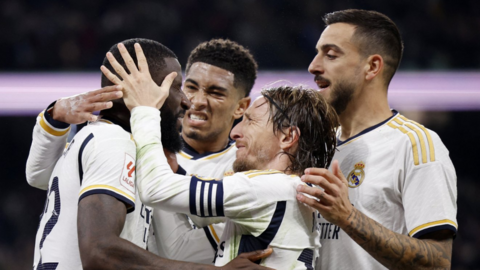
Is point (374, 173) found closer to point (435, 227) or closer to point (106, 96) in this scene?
point (435, 227)

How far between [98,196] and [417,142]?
6.04 ft

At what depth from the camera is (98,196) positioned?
Result: 2322 mm

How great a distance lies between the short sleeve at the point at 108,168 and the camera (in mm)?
2348

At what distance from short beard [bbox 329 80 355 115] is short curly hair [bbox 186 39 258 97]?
1.13 metres

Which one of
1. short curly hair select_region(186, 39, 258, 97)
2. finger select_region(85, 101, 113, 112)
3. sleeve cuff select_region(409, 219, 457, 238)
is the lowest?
sleeve cuff select_region(409, 219, 457, 238)

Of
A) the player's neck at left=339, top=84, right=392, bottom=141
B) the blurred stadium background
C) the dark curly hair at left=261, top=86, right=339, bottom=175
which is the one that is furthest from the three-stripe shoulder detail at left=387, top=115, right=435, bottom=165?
the blurred stadium background

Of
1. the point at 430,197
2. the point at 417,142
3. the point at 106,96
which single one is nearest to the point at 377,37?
the point at 417,142

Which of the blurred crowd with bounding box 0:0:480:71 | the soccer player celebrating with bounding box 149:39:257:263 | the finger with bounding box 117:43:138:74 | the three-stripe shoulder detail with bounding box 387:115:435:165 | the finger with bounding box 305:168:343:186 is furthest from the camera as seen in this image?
the blurred crowd with bounding box 0:0:480:71

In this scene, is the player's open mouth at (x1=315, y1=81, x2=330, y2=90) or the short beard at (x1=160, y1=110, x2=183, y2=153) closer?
the short beard at (x1=160, y1=110, x2=183, y2=153)

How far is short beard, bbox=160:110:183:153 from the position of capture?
9.70ft

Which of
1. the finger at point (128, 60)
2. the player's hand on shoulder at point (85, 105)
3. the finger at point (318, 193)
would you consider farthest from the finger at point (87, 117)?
the finger at point (318, 193)

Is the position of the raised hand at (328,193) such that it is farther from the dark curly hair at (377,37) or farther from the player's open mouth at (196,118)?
the player's open mouth at (196,118)

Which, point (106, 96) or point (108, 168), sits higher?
point (106, 96)

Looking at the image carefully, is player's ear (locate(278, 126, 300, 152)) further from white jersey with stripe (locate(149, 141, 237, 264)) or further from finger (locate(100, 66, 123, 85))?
finger (locate(100, 66, 123, 85))
